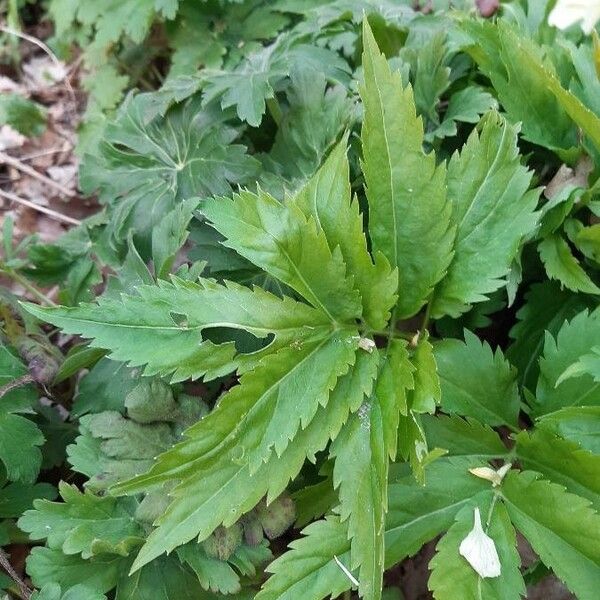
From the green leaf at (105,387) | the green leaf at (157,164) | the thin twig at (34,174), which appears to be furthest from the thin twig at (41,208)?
the green leaf at (105,387)

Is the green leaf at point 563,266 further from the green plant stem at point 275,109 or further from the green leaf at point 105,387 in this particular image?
the green leaf at point 105,387

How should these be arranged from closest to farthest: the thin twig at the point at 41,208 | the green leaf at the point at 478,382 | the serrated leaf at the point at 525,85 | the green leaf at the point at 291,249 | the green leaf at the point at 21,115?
the green leaf at the point at 291,249
the green leaf at the point at 478,382
the serrated leaf at the point at 525,85
the thin twig at the point at 41,208
the green leaf at the point at 21,115

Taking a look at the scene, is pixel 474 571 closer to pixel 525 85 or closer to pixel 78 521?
pixel 78 521

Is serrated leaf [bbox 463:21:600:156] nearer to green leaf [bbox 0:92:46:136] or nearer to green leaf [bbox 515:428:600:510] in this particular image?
green leaf [bbox 515:428:600:510]

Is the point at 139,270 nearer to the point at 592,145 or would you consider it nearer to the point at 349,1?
the point at 349,1

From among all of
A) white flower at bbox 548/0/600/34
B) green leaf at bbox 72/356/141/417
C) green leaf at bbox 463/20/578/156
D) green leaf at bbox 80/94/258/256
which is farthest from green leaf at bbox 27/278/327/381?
white flower at bbox 548/0/600/34

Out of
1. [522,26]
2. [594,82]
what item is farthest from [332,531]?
[522,26]

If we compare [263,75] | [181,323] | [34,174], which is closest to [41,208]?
[34,174]
